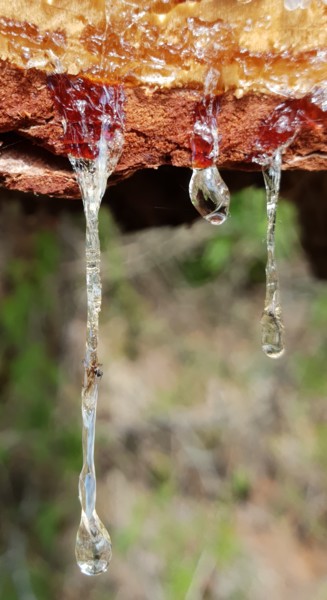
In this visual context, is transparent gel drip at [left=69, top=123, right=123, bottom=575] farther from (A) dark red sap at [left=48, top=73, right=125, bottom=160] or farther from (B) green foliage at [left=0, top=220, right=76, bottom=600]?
(B) green foliage at [left=0, top=220, right=76, bottom=600]

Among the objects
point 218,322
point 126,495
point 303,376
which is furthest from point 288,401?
point 126,495

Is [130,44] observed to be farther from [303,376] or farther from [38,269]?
[303,376]

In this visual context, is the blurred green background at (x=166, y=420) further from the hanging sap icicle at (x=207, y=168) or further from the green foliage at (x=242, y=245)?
the hanging sap icicle at (x=207, y=168)

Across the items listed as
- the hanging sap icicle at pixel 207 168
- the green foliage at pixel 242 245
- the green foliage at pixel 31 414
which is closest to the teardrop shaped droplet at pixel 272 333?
the hanging sap icicle at pixel 207 168

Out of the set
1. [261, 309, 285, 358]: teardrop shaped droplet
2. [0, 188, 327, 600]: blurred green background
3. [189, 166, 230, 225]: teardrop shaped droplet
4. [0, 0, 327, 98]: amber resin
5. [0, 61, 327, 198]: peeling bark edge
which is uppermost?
[0, 0, 327, 98]: amber resin

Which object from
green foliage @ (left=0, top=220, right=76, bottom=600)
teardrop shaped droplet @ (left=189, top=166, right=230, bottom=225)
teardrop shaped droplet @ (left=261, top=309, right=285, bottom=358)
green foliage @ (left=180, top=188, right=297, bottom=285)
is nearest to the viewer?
teardrop shaped droplet @ (left=189, top=166, right=230, bottom=225)

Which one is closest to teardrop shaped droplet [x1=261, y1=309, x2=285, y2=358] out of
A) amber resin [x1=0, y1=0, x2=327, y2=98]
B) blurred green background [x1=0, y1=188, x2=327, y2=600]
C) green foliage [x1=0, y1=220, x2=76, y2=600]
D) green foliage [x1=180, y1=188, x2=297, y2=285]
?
amber resin [x1=0, y1=0, x2=327, y2=98]

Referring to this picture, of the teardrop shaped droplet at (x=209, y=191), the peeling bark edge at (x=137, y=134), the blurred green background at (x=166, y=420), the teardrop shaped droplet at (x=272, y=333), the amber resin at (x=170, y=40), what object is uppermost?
the amber resin at (x=170, y=40)
